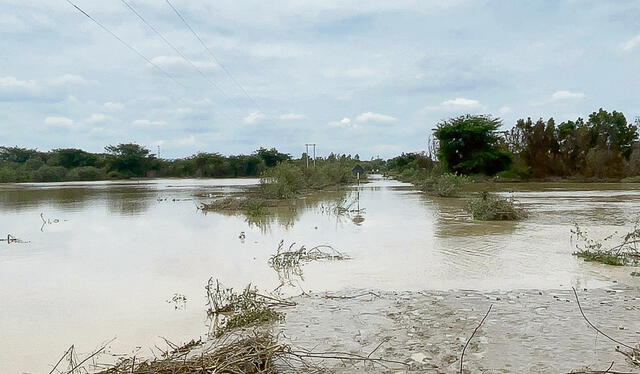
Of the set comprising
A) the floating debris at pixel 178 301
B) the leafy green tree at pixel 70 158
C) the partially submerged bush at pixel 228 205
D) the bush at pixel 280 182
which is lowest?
the floating debris at pixel 178 301

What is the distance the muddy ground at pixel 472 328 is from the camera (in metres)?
4.50

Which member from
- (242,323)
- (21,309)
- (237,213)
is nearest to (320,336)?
(242,323)

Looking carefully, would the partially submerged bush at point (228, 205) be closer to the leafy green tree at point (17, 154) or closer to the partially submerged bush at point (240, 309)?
the partially submerged bush at point (240, 309)

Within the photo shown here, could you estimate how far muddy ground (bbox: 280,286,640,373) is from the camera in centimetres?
450

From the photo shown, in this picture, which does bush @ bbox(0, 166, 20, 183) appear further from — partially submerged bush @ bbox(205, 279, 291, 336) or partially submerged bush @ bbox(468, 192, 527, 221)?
partially submerged bush @ bbox(205, 279, 291, 336)

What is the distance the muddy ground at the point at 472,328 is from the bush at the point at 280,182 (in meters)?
20.6

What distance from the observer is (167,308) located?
7.06 m

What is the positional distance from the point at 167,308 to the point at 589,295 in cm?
548

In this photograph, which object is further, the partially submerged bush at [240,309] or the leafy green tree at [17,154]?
the leafy green tree at [17,154]

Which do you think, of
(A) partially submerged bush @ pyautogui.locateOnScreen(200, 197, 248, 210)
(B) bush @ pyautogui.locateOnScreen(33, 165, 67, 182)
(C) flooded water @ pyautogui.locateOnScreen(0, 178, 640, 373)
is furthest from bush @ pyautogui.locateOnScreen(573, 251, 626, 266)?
(B) bush @ pyautogui.locateOnScreen(33, 165, 67, 182)

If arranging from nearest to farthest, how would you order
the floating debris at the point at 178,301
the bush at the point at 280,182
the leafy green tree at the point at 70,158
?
the floating debris at the point at 178,301 → the bush at the point at 280,182 → the leafy green tree at the point at 70,158

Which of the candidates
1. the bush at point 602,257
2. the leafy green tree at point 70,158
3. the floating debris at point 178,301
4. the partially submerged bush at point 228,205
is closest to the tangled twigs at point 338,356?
the floating debris at point 178,301

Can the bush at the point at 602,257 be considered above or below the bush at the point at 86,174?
below

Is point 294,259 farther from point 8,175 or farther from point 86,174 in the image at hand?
point 86,174
